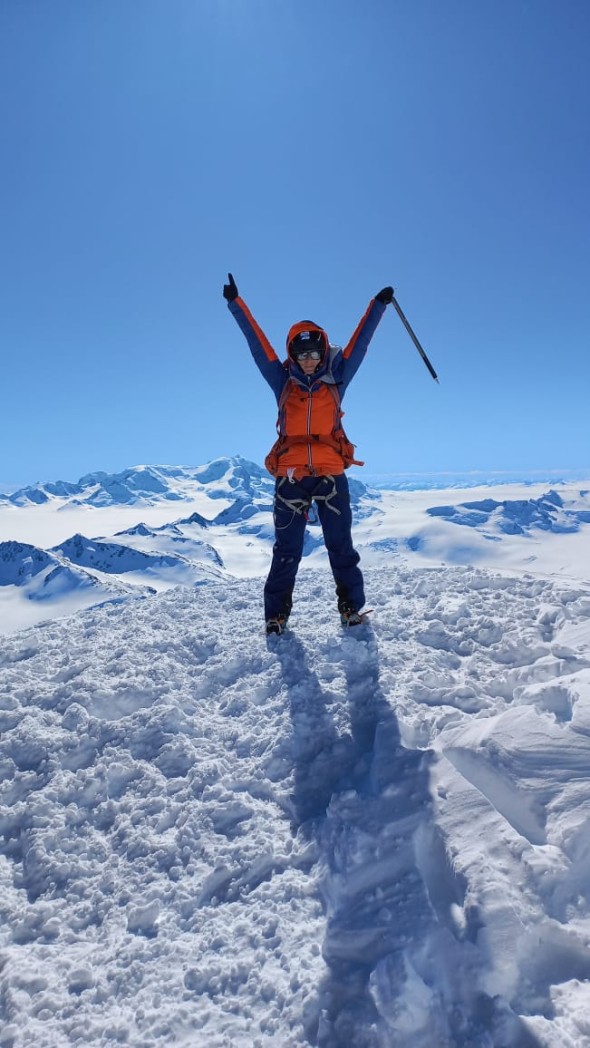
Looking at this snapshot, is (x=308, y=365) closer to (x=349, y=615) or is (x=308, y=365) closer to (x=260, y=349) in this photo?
(x=260, y=349)

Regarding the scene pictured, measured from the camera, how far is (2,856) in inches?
147

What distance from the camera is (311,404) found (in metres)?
6.20

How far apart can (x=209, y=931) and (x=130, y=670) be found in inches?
122

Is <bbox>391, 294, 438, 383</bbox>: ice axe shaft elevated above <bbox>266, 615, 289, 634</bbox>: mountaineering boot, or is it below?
above

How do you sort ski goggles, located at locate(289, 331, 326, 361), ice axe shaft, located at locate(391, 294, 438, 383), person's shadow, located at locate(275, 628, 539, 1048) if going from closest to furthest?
person's shadow, located at locate(275, 628, 539, 1048), ski goggles, located at locate(289, 331, 326, 361), ice axe shaft, located at locate(391, 294, 438, 383)

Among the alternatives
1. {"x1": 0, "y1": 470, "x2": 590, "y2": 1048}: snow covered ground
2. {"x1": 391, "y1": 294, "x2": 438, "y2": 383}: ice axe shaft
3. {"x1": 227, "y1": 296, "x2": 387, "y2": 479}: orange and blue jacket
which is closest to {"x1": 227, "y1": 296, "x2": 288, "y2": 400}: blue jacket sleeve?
{"x1": 227, "y1": 296, "x2": 387, "y2": 479}: orange and blue jacket

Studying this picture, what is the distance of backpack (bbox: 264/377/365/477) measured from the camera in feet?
20.6

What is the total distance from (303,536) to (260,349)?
93.6 inches

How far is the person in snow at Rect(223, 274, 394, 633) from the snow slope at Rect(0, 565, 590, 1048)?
0.96 metres

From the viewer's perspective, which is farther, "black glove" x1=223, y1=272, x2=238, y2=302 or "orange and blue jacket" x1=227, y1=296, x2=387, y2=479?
"black glove" x1=223, y1=272, x2=238, y2=302

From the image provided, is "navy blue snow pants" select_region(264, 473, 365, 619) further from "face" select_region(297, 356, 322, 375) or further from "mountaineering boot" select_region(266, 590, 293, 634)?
"face" select_region(297, 356, 322, 375)

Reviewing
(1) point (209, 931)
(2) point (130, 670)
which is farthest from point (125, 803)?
(2) point (130, 670)

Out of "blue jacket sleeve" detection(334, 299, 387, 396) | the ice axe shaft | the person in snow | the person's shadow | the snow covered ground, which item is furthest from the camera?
the ice axe shaft

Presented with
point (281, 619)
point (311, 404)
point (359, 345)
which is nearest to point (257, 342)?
point (311, 404)
